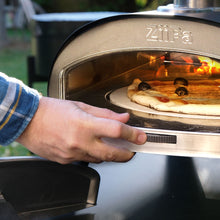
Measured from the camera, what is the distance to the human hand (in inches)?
35.0

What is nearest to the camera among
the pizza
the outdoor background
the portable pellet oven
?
the portable pellet oven

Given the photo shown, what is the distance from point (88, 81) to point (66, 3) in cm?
835

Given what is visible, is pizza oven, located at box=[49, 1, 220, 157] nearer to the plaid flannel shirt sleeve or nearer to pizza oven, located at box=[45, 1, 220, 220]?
pizza oven, located at box=[45, 1, 220, 220]

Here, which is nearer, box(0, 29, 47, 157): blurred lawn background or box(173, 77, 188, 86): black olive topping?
box(173, 77, 188, 86): black olive topping

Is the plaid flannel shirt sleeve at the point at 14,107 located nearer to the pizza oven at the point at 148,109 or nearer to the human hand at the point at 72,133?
the human hand at the point at 72,133

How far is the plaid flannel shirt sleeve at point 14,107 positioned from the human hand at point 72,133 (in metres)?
0.02

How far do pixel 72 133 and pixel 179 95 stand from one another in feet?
1.47

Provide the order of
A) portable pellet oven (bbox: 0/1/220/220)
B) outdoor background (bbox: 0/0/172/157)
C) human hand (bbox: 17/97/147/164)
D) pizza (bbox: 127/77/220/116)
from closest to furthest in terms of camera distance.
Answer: human hand (bbox: 17/97/147/164), portable pellet oven (bbox: 0/1/220/220), pizza (bbox: 127/77/220/116), outdoor background (bbox: 0/0/172/157)

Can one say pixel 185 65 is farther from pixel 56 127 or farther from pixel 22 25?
pixel 22 25

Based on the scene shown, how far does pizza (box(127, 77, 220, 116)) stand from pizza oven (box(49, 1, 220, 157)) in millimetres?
20

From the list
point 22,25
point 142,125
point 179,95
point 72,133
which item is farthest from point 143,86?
point 22,25

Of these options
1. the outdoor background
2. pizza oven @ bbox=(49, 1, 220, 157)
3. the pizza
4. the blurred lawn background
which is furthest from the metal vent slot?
the outdoor background

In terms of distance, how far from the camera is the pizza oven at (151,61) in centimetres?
98

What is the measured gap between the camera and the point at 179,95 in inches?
48.4
